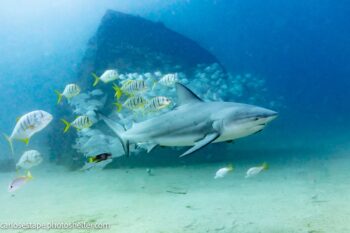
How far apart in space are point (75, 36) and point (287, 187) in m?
148

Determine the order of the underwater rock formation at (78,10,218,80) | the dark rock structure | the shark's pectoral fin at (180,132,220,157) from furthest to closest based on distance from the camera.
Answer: the underwater rock formation at (78,10,218,80) < the dark rock structure < the shark's pectoral fin at (180,132,220,157)

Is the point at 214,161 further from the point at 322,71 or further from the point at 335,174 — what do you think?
the point at 322,71

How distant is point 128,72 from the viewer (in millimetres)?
17750

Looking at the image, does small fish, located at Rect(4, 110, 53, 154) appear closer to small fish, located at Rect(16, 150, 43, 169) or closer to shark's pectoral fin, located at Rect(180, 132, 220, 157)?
small fish, located at Rect(16, 150, 43, 169)

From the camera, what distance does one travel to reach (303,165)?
41.2 ft

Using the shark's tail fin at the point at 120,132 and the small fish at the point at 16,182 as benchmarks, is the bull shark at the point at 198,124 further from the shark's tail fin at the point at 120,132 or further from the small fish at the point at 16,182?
the small fish at the point at 16,182

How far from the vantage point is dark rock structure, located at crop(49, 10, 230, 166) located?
56.8 feet

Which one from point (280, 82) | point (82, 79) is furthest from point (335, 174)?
point (280, 82)

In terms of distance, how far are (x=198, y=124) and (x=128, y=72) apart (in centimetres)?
1338

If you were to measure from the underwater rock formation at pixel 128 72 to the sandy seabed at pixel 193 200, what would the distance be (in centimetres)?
173

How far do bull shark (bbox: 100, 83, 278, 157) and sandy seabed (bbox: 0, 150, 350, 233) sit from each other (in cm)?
154

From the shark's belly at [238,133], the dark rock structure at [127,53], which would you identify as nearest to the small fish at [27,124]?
the shark's belly at [238,133]

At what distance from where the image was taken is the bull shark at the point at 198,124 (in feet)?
14.5

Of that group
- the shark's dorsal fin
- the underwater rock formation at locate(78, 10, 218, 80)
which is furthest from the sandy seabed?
the underwater rock formation at locate(78, 10, 218, 80)
